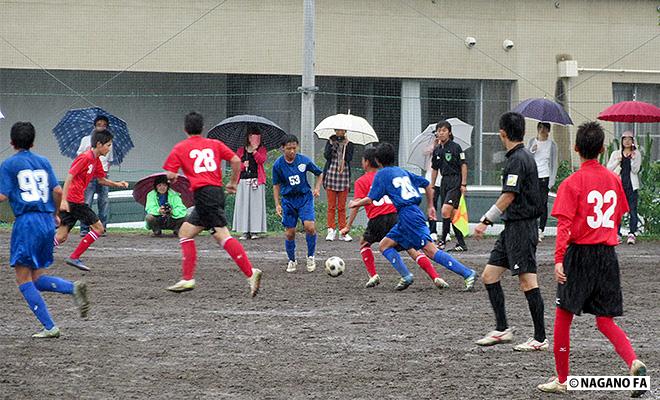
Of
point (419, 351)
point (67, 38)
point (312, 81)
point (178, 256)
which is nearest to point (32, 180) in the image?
point (419, 351)

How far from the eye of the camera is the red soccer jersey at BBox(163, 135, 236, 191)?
1131cm

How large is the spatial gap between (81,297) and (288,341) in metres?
1.78

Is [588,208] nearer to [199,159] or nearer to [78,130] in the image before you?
[199,159]

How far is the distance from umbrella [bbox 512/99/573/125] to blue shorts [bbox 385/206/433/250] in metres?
6.10

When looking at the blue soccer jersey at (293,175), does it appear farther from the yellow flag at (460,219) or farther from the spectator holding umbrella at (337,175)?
the spectator holding umbrella at (337,175)

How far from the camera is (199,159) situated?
37.2 feet

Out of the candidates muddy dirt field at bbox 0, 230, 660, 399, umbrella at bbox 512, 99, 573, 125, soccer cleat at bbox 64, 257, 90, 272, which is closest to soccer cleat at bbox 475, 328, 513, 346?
muddy dirt field at bbox 0, 230, 660, 399

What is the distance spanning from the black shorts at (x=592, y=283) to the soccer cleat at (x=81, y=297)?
4.11 metres

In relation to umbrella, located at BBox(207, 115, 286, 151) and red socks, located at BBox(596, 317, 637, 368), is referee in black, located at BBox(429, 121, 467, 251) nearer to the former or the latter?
umbrella, located at BBox(207, 115, 286, 151)

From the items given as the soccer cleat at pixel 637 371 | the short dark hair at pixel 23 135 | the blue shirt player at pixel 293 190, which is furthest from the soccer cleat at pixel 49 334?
the blue shirt player at pixel 293 190

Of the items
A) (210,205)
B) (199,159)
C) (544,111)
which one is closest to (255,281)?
(210,205)

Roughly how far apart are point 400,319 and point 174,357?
99.0 inches

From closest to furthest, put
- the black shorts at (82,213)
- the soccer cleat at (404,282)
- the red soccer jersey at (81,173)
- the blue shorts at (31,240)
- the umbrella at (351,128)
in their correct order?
the blue shorts at (31,240), the soccer cleat at (404,282), the red soccer jersey at (81,173), the black shorts at (82,213), the umbrella at (351,128)

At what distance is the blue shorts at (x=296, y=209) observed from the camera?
13664 millimetres
